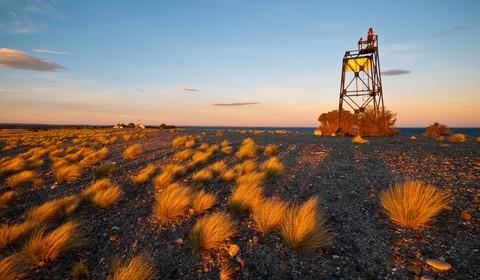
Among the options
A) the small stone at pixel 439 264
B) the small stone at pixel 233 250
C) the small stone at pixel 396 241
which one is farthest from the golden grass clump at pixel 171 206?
the small stone at pixel 439 264

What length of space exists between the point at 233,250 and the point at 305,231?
44.4 inches

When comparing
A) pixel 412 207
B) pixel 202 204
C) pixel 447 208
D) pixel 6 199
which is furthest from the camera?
pixel 6 199

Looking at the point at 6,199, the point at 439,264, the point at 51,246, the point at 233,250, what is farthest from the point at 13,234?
the point at 439,264

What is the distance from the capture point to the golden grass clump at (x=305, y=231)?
142 inches

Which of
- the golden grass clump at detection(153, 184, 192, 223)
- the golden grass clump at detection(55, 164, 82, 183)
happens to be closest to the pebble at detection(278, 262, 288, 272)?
the golden grass clump at detection(153, 184, 192, 223)

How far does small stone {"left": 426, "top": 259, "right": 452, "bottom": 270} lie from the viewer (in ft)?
9.78

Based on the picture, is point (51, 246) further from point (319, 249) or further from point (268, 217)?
point (319, 249)

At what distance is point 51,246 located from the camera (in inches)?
147

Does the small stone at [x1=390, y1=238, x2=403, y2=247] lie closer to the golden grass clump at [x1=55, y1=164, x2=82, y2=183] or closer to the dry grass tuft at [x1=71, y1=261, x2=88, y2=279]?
the dry grass tuft at [x1=71, y1=261, x2=88, y2=279]

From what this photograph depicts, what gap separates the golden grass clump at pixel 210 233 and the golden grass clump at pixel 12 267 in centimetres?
229

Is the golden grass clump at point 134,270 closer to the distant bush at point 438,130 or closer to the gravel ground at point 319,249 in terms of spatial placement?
the gravel ground at point 319,249

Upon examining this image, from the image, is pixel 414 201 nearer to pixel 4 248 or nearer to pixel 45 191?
pixel 4 248

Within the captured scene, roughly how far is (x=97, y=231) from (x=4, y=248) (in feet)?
4.27

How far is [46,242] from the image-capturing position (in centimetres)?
379
